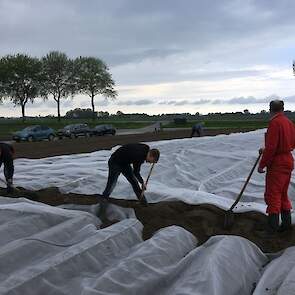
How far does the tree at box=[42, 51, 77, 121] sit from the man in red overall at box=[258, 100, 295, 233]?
63.9 m

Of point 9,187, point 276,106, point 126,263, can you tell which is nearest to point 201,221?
point 276,106

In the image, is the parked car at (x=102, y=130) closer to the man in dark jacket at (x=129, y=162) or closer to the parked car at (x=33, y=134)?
the parked car at (x=33, y=134)

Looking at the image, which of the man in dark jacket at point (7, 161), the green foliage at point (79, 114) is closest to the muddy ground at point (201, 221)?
the man in dark jacket at point (7, 161)

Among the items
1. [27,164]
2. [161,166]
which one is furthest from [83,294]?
[27,164]

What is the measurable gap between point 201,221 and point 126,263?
120 inches

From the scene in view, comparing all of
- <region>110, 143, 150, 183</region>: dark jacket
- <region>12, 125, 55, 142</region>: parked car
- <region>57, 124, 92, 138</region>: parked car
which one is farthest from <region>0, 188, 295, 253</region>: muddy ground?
<region>57, 124, 92, 138</region>: parked car

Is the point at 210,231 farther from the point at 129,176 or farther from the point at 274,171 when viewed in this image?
the point at 129,176

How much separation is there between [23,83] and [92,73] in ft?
32.9

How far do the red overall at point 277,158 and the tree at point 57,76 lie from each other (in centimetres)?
6397

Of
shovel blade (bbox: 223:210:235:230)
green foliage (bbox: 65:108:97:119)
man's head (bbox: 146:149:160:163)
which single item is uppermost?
green foliage (bbox: 65:108:97:119)

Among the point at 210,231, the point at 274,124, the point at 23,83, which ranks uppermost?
the point at 23,83

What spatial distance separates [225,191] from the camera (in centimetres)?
1009

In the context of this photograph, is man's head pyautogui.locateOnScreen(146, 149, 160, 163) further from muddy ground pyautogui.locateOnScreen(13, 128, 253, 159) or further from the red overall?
muddy ground pyautogui.locateOnScreen(13, 128, 253, 159)

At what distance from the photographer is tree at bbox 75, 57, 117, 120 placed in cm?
7245
